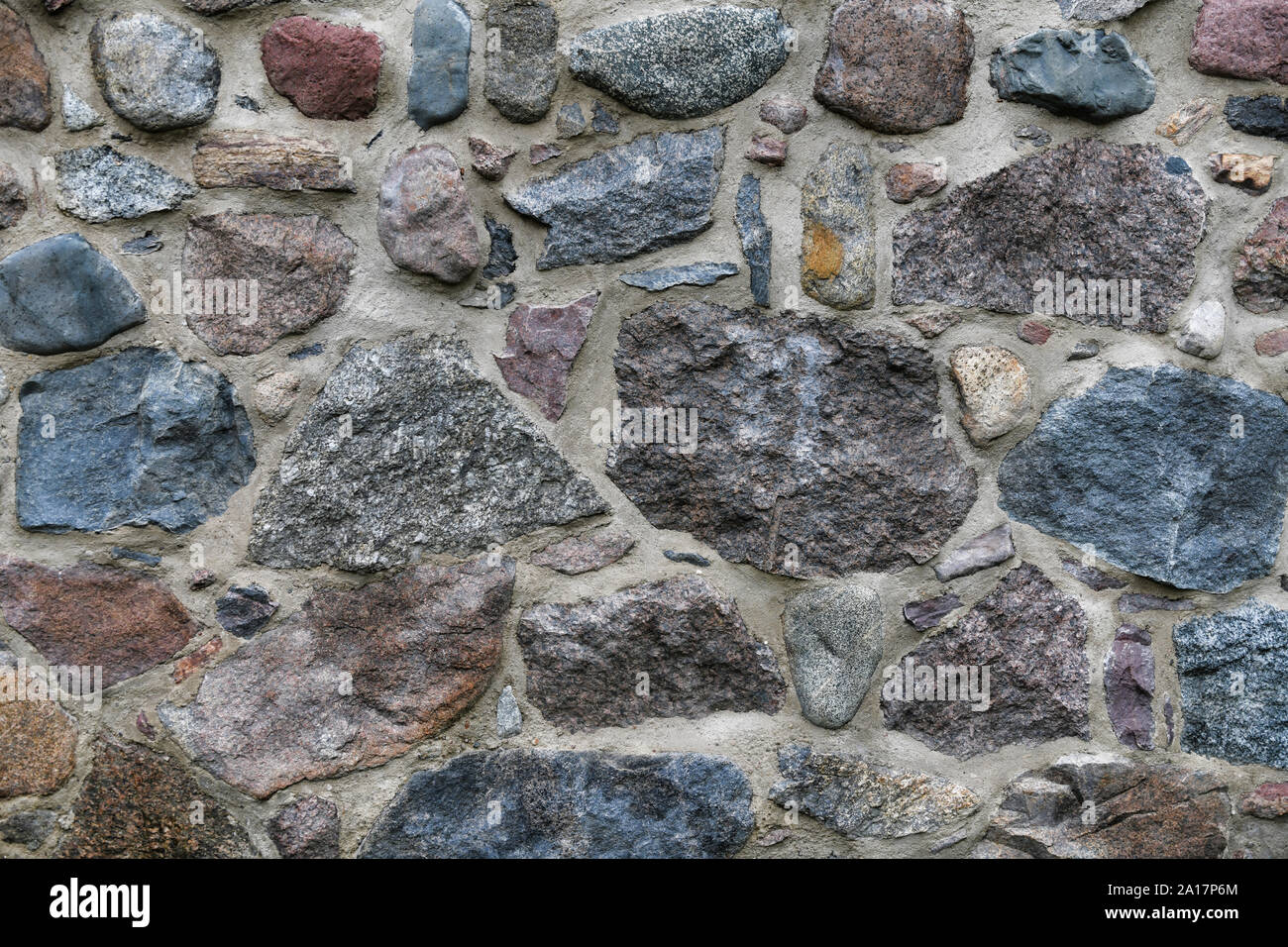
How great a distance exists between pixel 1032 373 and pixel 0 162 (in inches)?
80.7

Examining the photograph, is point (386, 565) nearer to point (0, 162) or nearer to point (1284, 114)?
point (0, 162)

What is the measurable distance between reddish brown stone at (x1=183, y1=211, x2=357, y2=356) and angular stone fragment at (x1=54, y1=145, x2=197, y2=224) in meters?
0.08

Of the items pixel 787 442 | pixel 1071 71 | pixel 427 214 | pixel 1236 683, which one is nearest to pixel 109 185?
pixel 427 214

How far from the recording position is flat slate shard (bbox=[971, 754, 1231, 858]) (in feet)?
7.01

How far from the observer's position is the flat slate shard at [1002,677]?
2115 mm

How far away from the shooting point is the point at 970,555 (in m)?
2.10

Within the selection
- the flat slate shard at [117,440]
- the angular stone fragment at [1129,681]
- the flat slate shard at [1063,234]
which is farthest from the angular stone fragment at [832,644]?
the flat slate shard at [117,440]

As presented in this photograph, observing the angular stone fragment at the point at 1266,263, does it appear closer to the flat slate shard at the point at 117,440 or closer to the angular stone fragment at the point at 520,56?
the angular stone fragment at the point at 520,56

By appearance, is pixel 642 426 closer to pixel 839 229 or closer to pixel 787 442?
pixel 787 442

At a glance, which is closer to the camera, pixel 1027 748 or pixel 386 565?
pixel 386 565

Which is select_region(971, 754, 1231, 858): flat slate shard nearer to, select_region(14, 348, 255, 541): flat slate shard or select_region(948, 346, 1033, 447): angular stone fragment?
select_region(948, 346, 1033, 447): angular stone fragment

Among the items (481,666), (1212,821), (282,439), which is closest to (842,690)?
(481,666)

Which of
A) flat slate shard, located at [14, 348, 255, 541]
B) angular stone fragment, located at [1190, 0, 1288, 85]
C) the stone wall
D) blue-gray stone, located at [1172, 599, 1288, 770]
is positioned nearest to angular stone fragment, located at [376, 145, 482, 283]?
the stone wall

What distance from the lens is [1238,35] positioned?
199 centimetres
